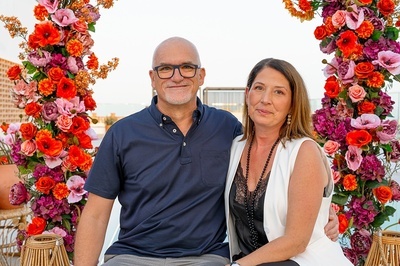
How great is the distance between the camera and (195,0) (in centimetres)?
485

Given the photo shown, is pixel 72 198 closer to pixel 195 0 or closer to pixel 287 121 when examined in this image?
pixel 287 121

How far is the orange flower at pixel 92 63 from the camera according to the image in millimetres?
2072

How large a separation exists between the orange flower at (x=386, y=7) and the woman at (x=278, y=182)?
0.84m

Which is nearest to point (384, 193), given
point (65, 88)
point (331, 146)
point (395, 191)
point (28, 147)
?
point (395, 191)

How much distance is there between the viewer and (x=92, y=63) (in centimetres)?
207

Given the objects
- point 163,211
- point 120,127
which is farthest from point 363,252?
point 120,127

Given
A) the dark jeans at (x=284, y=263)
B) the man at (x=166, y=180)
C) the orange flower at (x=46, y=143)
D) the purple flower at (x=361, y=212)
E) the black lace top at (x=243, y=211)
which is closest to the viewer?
the dark jeans at (x=284, y=263)

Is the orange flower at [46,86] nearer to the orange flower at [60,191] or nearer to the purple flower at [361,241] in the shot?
the orange flower at [60,191]

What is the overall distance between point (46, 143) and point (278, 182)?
107cm

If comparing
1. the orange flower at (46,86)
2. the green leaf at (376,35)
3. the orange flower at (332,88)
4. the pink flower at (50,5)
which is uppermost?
the pink flower at (50,5)

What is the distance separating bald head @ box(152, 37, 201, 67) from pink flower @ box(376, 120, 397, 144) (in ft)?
3.17

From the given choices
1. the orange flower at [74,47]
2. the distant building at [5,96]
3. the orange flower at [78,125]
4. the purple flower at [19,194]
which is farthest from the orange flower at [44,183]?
the distant building at [5,96]

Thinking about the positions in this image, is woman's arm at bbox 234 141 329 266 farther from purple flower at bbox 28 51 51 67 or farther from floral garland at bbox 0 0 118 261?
purple flower at bbox 28 51 51 67

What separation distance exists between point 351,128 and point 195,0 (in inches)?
126
